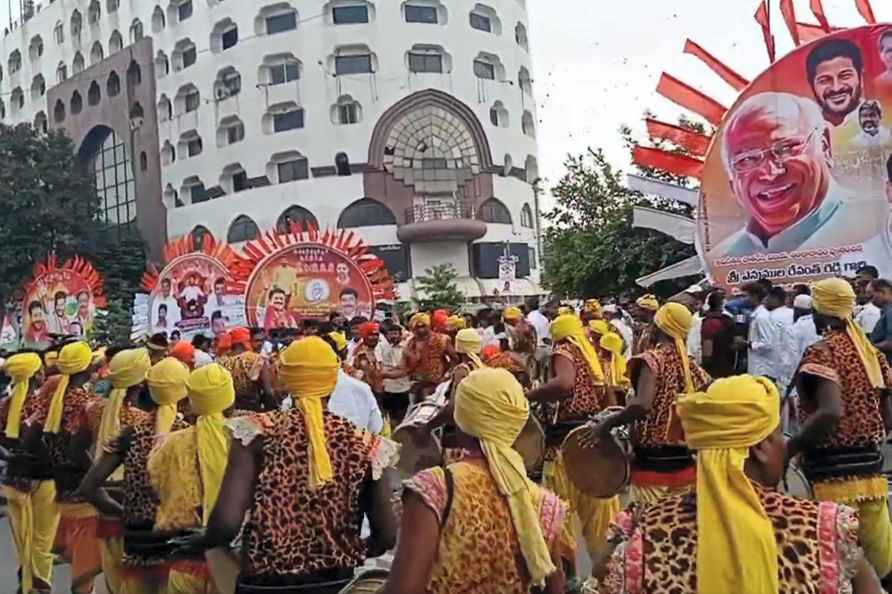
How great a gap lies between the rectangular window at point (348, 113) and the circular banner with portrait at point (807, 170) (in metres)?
30.4

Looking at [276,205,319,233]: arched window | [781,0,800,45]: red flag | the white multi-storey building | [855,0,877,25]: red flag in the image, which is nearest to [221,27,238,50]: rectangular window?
the white multi-storey building

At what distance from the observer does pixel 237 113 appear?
46.8m

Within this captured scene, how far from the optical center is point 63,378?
6.18 metres

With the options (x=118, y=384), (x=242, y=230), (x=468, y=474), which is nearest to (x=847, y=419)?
(x=468, y=474)

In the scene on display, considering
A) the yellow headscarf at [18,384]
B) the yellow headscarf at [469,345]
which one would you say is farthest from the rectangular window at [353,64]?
the yellow headscarf at [18,384]

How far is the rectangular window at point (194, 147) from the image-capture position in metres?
48.8

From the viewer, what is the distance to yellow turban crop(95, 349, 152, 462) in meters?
5.35

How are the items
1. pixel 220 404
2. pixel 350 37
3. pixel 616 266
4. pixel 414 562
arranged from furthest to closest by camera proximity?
pixel 350 37 < pixel 616 266 < pixel 220 404 < pixel 414 562

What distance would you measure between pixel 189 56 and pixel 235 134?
15.6ft

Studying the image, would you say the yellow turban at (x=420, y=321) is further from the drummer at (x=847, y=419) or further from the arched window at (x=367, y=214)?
the arched window at (x=367, y=214)

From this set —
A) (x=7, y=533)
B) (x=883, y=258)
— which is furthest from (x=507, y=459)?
(x=883, y=258)

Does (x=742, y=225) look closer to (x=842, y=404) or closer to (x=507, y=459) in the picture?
(x=842, y=404)

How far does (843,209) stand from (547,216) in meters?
11.8

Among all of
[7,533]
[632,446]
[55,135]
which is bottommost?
[7,533]
